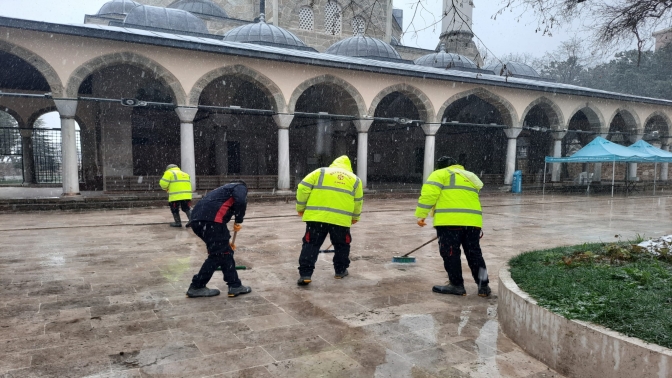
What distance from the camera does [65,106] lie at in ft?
40.2

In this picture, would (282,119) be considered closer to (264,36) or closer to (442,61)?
(264,36)

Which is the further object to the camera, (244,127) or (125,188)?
(244,127)

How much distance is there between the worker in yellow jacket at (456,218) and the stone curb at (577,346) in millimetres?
916

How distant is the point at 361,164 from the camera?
55.7 ft

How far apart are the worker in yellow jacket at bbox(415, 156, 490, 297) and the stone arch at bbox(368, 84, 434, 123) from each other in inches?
492

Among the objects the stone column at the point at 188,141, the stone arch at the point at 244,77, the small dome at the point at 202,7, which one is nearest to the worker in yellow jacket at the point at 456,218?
the stone column at the point at 188,141

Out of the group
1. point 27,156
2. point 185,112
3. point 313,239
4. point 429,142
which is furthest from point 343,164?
point 27,156

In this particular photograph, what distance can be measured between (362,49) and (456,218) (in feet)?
63.6

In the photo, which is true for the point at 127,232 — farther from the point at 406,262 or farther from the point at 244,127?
the point at 244,127

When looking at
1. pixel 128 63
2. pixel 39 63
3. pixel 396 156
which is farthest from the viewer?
pixel 396 156

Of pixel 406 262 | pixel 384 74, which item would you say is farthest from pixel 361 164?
pixel 406 262

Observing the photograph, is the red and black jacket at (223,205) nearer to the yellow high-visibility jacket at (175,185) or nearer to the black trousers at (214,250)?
the black trousers at (214,250)

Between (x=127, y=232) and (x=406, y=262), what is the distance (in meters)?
5.42

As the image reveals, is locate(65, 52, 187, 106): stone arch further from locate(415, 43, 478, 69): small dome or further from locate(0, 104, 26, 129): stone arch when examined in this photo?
locate(415, 43, 478, 69): small dome
